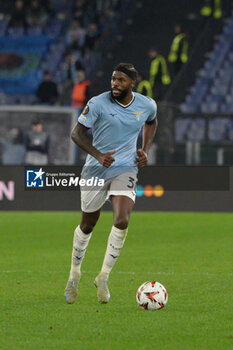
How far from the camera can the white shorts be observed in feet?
28.3

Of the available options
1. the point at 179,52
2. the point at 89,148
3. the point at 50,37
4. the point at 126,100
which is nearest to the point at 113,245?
the point at 89,148

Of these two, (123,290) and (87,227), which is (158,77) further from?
(87,227)

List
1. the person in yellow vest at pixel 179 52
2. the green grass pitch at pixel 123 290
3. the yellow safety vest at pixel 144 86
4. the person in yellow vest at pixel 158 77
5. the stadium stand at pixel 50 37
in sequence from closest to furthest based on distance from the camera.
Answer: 1. the green grass pitch at pixel 123 290
2. the yellow safety vest at pixel 144 86
3. the person in yellow vest at pixel 158 77
4. the person in yellow vest at pixel 179 52
5. the stadium stand at pixel 50 37

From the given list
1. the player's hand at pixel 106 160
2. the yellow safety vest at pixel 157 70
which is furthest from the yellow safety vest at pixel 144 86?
the player's hand at pixel 106 160

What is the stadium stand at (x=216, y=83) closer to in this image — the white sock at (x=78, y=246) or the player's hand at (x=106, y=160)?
the white sock at (x=78, y=246)

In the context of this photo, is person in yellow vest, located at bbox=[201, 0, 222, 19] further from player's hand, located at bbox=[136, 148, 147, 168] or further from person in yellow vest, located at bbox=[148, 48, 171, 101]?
player's hand, located at bbox=[136, 148, 147, 168]

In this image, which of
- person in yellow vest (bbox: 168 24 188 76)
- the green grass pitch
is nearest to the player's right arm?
the green grass pitch

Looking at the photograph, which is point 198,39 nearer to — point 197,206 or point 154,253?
point 197,206

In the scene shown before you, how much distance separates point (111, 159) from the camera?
8469mm

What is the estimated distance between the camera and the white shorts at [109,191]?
8625mm

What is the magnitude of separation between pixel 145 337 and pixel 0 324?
1.20 metres

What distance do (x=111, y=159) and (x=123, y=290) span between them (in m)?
1.54

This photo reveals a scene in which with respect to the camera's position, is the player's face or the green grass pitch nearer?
the green grass pitch

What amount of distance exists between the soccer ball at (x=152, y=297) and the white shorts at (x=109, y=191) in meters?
0.88
